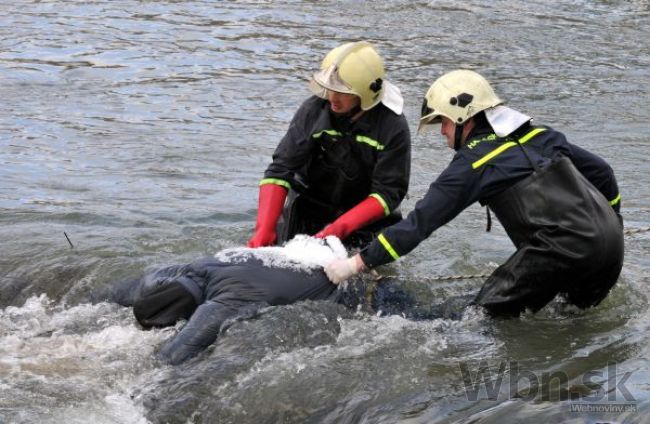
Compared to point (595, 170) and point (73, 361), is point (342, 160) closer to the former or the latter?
point (595, 170)

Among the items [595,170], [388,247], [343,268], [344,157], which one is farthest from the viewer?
[344,157]

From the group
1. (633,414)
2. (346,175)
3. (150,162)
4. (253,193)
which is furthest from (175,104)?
(633,414)

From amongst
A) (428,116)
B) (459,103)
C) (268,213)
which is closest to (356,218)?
(268,213)

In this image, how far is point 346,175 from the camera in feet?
23.9

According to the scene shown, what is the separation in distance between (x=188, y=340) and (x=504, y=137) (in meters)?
2.24

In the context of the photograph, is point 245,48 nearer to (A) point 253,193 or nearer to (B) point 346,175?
(A) point 253,193

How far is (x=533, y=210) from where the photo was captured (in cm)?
596

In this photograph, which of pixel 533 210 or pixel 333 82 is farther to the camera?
pixel 333 82

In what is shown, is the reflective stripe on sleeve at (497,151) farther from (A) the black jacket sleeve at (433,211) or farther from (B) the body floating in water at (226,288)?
(B) the body floating in water at (226,288)

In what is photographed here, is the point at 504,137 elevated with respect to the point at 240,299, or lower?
elevated

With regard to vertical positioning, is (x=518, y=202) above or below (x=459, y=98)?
below

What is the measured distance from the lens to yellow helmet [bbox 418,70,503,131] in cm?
604

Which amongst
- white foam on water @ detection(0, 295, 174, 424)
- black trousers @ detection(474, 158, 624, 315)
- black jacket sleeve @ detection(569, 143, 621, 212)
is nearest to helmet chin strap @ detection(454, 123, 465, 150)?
black trousers @ detection(474, 158, 624, 315)

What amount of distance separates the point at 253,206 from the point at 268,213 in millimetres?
2236
